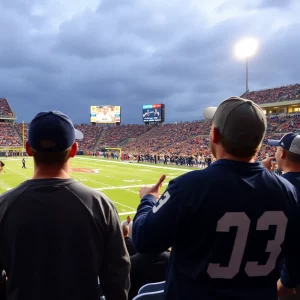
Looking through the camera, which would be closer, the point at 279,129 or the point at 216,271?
the point at 216,271

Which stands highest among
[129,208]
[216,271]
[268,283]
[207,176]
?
[207,176]

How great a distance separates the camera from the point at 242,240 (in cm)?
161

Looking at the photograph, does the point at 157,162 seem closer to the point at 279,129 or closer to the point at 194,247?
the point at 279,129

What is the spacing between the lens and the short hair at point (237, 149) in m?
1.70

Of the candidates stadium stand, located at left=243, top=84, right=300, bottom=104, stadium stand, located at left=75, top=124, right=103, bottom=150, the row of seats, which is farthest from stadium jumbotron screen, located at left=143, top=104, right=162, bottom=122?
stadium stand, located at left=243, top=84, right=300, bottom=104

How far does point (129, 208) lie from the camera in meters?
13.2

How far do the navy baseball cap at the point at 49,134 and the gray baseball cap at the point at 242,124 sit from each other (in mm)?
884

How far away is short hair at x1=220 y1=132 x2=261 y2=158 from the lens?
5.59 ft

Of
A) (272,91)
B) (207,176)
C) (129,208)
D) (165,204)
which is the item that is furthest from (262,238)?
(272,91)

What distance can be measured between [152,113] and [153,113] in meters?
0.21

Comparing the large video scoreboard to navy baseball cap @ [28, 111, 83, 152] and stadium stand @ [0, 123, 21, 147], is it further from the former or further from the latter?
navy baseball cap @ [28, 111, 83, 152]

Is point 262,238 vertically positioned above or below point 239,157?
below

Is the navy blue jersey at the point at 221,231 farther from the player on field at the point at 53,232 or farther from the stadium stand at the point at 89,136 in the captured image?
the stadium stand at the point at 89,136

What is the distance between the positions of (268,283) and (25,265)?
128cm
